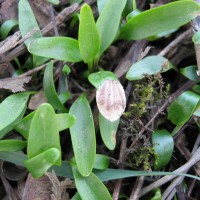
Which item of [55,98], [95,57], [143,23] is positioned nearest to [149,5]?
[143,23]

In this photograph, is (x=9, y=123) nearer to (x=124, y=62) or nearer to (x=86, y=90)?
(x=86, y=90)

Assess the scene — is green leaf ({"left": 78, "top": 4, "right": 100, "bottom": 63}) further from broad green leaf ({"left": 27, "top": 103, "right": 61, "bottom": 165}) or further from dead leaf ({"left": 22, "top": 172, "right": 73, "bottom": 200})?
dead leaf ({"left": 22, "top": 172, "right": 73, "bottom": 200})

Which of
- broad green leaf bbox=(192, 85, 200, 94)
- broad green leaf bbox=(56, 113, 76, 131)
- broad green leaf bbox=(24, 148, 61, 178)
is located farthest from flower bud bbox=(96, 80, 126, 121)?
broad green leaf bbox=(192, 85, 200, 94)

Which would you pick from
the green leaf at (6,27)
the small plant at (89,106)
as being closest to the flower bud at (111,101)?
the small plant at (89,106)

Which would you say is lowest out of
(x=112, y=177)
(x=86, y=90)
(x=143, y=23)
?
(x=112, y=177)

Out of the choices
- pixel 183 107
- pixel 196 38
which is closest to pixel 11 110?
pixel 183 107

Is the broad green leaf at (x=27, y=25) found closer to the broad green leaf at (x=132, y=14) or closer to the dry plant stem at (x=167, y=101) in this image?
the broad green leaf at (x=132, y=14)
